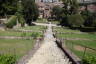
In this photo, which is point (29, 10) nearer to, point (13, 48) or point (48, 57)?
point (13, 48)

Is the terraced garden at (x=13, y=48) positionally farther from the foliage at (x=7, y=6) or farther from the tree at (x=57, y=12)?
the tree at (x=57, y=12)

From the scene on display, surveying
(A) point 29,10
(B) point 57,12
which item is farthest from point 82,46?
(B) point 57,12

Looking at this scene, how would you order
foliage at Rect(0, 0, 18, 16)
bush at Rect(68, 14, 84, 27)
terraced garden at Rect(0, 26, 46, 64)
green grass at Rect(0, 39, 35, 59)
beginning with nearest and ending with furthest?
terraced garden at Rect(0, 26, 46, 64)
green grass at Rect(0, 39, 35, 59)
foliage at Rect(0, 0, 18, 16)
bush at Rect(68, 14, 84, 27)

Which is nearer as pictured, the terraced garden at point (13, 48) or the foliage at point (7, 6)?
the terraced garden at point (13, 48)

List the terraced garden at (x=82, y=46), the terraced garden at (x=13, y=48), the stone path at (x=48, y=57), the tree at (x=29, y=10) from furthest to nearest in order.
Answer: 1. the tree at (x=29, y=10)
2. the stone path at (x=48, y=57)
3. the terraced garden at (x=82, y=46)
4. the terraced garden at (x=13, y=48)

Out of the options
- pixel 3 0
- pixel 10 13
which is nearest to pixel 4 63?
pixel 3 0

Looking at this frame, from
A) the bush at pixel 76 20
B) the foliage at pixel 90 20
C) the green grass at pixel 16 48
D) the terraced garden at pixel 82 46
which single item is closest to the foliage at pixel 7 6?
the bush at pixel 76 20

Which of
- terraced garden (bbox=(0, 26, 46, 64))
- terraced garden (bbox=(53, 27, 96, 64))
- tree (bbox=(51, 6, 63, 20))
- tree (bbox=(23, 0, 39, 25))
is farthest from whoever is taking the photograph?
tree (bbox=(51, 6, 63, 20))

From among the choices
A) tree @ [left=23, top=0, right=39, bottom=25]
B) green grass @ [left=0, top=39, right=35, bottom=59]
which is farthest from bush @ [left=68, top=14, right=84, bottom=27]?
green grass @ [left=0, top=39, right=35, bottom=59]

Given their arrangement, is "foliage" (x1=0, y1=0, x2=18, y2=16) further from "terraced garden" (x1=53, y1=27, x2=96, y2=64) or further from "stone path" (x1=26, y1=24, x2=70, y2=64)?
"stone path" (x1=26, y1=24, x2=70, y2=64)

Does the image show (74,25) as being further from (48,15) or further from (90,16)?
(48,15)

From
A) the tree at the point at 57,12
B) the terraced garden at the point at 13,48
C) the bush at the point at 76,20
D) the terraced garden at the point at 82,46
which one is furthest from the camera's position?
the tree at the point at 57,12

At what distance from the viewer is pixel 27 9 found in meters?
72.6

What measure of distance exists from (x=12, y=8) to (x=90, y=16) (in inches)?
917
